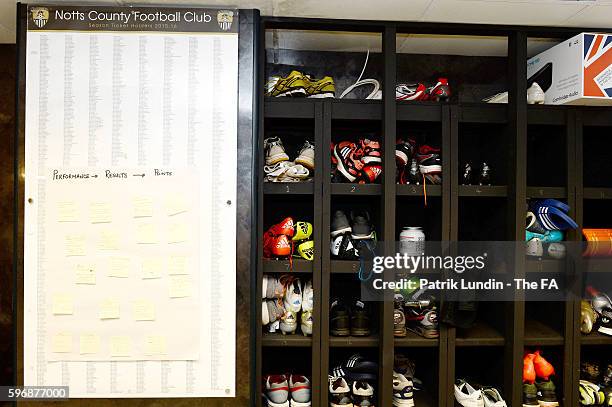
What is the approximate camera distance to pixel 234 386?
2.04m

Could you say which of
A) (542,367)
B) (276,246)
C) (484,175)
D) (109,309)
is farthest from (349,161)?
(542,367)

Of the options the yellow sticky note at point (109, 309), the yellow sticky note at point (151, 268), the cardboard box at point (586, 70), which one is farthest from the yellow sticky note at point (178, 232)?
the cardboard box at point (586, 70)

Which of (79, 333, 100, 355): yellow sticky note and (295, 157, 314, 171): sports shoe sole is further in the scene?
(295, 157, 314, 171): sports shoe sole

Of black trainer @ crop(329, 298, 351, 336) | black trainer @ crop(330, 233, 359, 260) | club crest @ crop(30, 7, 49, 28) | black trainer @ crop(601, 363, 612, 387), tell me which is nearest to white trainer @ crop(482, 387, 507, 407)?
black trainer @ crop(601, 363, 612, 387)

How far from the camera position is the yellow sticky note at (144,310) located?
6.61ft

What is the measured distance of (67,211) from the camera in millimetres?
1994

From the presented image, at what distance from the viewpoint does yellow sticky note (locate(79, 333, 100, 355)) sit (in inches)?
78.4

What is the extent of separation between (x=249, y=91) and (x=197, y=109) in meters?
0.26

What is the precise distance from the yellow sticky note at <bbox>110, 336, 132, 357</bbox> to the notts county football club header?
1427 mm

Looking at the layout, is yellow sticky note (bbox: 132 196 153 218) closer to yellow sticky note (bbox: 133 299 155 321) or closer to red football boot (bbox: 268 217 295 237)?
yellow sticky note (bbox: 133 299 155 321)

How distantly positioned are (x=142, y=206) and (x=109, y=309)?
0.50 metres

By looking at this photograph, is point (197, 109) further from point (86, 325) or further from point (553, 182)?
point (553, 182)

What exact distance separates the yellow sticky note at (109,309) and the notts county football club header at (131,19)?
125 centimetres

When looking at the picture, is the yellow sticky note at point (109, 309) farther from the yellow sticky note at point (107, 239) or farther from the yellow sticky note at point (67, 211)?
the yellow sticky note at point (67, 211)
